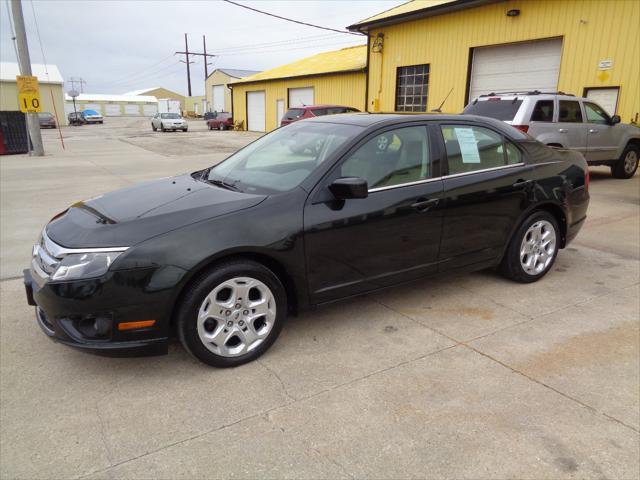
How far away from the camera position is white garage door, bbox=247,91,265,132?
3350cm

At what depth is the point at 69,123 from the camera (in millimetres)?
52719

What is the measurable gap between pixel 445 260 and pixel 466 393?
130cm

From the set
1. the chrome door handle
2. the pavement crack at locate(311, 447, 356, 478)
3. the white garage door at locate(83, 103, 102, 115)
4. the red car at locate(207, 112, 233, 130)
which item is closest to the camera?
the pavement crack at locate(311, 447, 356, 478)

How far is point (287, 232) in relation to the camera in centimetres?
312

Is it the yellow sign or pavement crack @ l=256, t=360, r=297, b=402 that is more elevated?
the yellow sign

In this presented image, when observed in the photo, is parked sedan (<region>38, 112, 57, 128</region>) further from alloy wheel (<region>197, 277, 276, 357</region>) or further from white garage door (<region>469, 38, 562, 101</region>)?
alloy wheel (<region>197, 277, 276, 357</region>)

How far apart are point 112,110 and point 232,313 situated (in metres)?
93.0

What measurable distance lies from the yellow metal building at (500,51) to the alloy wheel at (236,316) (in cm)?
1314

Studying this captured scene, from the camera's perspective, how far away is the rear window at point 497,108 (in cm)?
975

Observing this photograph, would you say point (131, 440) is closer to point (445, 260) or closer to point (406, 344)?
point (406, 344)

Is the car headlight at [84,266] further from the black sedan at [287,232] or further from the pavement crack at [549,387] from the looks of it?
the pavement crack at [549,387]

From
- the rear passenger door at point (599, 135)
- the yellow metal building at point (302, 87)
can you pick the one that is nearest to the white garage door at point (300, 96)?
the yellow metal building at point (302, 87)


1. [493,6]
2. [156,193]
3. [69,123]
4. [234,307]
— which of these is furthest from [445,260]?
[69,123]

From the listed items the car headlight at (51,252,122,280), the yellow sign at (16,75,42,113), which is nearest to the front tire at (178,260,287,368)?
the car headlight at (51,252,122,280)
